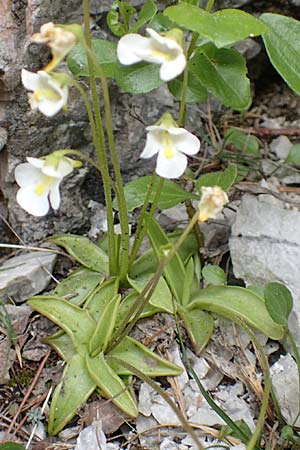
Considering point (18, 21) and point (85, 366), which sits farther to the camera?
point (18, 21)

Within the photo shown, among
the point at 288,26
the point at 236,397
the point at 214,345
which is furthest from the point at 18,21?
the point at 236,397

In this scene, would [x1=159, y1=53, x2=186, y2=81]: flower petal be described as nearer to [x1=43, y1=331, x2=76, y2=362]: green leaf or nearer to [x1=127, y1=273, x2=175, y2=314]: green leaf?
[x1=127, y1=273, x2=175, y2=314]: green leaf

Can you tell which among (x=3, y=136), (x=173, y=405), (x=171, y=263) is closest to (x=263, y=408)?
(x=173, y=405)

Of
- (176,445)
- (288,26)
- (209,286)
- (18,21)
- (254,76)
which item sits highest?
(288,26)

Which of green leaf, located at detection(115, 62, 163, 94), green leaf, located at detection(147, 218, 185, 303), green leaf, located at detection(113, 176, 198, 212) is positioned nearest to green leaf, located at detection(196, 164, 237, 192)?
green leaf, located at detection(113, 176, 198, 212)

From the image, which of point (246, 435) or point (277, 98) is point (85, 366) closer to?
point (246, 435)

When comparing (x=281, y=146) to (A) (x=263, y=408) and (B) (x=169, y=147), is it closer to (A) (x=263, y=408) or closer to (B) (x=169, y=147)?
(B) (x=169, y=147)
